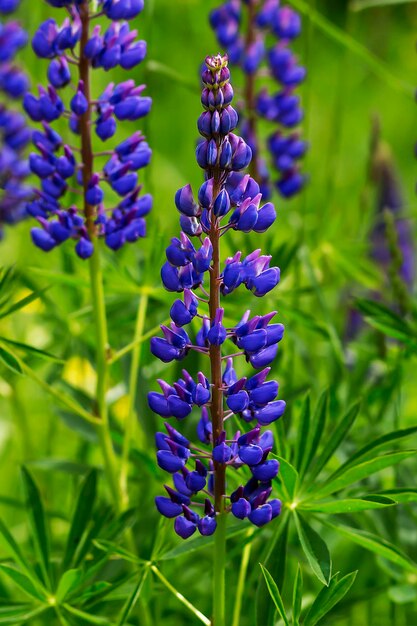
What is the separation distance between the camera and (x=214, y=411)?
5.20 ft

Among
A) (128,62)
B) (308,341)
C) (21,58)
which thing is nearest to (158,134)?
A: (21,58)

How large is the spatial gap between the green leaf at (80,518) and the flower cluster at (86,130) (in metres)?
0.48

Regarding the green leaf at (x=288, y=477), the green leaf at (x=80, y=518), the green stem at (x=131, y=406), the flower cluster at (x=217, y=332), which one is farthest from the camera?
the green stem at (x=131, y=406)

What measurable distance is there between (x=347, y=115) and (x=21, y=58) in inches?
79.4

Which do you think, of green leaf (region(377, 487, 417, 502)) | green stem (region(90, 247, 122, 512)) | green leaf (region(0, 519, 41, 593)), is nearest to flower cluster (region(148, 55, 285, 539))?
green leaf (region(377, 487, 417, 502))

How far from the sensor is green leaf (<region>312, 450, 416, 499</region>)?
69.5 inches

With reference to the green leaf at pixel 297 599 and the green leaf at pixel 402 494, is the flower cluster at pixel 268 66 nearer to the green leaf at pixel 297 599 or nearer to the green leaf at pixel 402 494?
the green leaf at pixel 402 494

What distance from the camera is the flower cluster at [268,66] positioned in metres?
2.79

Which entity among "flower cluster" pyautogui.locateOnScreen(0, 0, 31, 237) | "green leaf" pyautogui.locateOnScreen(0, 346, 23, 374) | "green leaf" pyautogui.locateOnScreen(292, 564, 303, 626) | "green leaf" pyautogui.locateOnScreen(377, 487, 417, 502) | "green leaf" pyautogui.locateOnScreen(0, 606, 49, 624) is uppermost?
"flower cluster" pyautogui.locateOnScreen(0, 0, 31, 237)

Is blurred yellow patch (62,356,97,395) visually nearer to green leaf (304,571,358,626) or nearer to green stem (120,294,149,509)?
green stem (120,294,149,509)

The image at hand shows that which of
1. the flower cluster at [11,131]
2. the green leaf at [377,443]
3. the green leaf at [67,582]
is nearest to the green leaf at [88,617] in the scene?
the green leaf at [67,582]

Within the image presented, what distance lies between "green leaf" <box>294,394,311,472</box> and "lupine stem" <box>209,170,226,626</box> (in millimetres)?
298

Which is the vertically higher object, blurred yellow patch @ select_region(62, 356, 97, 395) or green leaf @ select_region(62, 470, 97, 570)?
green leaf @ select_region(62, 470, 97, 570)

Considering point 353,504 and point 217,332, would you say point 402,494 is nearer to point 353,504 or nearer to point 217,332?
point 353,504
